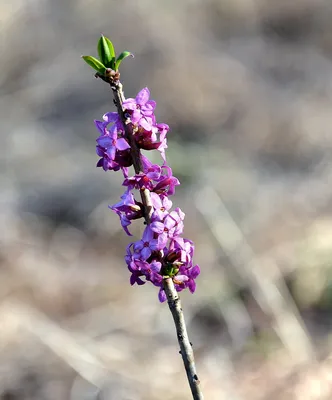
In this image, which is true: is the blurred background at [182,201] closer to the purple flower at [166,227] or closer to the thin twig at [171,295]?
the thin twig at [171,295]

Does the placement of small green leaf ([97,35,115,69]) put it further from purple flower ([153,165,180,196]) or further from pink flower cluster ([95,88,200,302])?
purple flower ([153,165,180,196])

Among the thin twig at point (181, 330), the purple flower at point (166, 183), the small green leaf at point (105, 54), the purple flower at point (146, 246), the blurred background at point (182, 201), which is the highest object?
the blurred background at point (182, 201)

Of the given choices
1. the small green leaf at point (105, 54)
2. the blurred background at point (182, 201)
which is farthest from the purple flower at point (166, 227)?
the blurred background at point (182, 201)

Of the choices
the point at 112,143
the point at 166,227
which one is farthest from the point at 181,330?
the point at 112,143

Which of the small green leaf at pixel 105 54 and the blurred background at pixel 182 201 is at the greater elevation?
the blurred background at pixel 182 201

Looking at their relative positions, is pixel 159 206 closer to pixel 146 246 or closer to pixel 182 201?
pixel 146 246

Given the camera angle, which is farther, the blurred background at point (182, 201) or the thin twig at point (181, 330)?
the blurred background at point (182, 201)

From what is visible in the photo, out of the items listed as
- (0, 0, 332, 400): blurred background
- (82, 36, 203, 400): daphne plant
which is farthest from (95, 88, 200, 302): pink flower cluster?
(0, 0, 332, 400): blurred background

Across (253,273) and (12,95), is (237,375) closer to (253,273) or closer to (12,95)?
(253,273)
